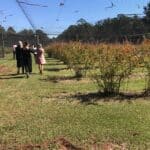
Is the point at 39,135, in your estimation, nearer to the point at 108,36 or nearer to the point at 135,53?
the point at 135,53

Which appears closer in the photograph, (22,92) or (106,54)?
(106,54)

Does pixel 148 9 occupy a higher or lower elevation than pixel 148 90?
higher

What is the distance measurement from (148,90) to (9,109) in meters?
4.15

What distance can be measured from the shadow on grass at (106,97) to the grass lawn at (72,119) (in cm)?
3

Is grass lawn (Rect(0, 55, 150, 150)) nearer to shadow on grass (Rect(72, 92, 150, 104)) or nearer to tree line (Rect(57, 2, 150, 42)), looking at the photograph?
shadow on grass (Rect(72, 92, 150, 104))

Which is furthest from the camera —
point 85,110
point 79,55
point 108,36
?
point 108,36

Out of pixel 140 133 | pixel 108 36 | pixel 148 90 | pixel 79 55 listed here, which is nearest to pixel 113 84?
pixel 148 90

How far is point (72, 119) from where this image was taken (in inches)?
475

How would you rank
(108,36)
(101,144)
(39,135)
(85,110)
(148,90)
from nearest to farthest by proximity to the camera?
1. (101,144)
2. (39,135)
3. (85,110)
4. (148,90)
5. (108,36)

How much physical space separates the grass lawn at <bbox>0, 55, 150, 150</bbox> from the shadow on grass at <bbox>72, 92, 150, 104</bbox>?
28mm

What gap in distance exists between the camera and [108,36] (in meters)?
55.7

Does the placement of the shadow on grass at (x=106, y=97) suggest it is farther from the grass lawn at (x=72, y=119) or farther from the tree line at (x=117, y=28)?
the tree line at (x=117, y=28)

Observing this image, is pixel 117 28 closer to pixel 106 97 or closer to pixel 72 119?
pixel 106 97

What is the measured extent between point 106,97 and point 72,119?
139 inches
